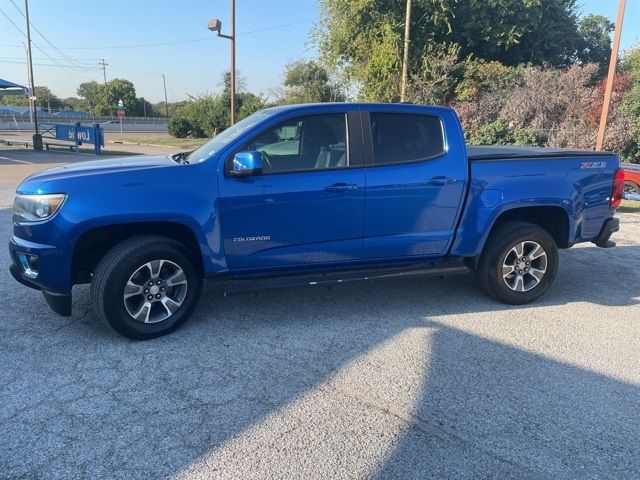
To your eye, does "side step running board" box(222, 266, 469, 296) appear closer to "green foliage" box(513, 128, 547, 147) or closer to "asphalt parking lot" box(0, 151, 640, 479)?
"asphalt parking lot" box(0, 151, 640, 479)

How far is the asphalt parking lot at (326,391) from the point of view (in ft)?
8.82

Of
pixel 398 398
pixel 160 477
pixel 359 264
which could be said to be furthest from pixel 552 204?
pixel 160 477

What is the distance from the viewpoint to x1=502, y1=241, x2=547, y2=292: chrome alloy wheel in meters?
4.99

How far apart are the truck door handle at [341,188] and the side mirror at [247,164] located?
0.63m

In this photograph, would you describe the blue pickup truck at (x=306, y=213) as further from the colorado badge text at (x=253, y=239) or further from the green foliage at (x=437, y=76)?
the green foliage at (x=437, y=76)

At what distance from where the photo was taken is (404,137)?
4660 mm

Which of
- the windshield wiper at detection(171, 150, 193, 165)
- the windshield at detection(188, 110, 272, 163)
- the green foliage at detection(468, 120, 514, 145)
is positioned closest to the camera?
the windshield at detection(188, 110, 272, 163)

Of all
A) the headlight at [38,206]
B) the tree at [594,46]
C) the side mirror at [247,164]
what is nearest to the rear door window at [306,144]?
the side mirror at [247,164]

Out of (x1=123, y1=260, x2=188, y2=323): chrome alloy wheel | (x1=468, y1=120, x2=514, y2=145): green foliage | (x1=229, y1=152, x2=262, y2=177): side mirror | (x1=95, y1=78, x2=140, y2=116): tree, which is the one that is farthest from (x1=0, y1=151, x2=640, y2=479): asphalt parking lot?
(x1=95, y1=78, x2=140, y2=116): tree

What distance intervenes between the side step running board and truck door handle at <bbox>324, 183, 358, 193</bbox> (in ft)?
2.55

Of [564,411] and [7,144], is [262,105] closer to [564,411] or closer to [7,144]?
[7,144]

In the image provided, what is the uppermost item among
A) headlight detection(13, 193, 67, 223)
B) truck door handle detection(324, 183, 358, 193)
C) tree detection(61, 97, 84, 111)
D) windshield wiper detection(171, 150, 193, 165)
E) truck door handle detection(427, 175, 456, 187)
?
tree detection(61, 97, 84, 111)

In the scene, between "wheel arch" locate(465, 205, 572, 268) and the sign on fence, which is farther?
the sign on fence

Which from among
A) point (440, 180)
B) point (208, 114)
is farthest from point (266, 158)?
point (208, 114)
